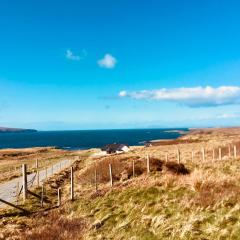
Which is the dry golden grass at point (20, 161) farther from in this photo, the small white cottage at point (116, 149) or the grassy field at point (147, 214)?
the grassy field at point (147, 214)

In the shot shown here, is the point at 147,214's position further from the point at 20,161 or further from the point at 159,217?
the point at 20,161

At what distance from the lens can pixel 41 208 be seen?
2214cm

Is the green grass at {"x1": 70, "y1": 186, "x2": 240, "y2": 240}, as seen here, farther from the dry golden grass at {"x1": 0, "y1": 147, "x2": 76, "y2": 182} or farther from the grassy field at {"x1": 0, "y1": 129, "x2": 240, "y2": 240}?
the dry golden grass at {"x1": 0, "y1": 147, "x2": 76, "y2": 182}

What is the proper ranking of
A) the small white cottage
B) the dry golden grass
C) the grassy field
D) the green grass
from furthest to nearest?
1. the small white cottage
2. the dry golden grass
3. the grassy field
4. the green grass

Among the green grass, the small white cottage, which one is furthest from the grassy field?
the small white cottage

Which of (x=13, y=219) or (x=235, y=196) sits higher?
(x=235, y=196)

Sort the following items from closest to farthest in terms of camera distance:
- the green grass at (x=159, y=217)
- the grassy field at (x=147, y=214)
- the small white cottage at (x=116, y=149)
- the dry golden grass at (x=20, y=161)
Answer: the green grass at (x=159, y=217) → the grassy field at (x=147, y=214) → the dry golden grass at (x=20, y=161) → the small white cottage at (x=116, y=149)

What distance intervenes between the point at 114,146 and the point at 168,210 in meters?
70.4

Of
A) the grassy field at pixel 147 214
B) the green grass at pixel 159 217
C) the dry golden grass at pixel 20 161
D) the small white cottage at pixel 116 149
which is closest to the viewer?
the green grass at pixel 159 217

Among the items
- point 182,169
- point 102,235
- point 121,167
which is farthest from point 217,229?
point 121,167

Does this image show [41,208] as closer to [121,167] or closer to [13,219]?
[13,219]

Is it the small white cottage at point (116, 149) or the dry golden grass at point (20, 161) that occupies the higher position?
the small white cottage at point (116, 149)

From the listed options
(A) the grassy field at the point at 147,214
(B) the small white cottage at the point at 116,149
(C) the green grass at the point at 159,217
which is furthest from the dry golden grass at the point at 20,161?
(C) the green grass at the point at 159,217

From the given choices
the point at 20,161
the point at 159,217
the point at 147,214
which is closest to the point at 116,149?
the point at 20,161
